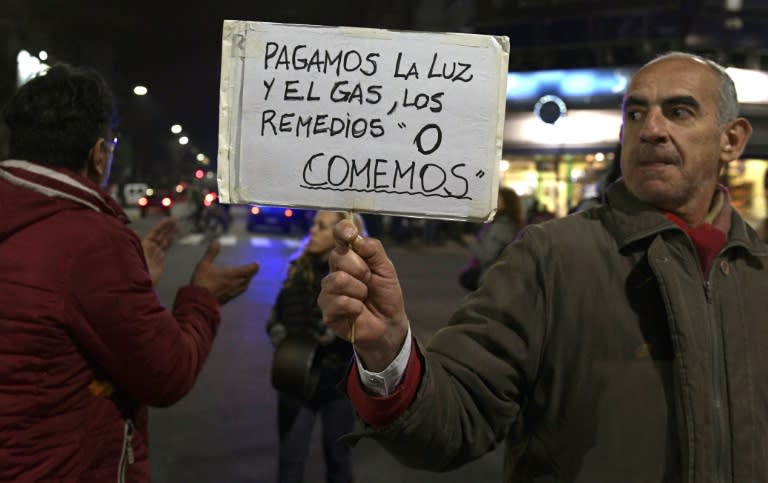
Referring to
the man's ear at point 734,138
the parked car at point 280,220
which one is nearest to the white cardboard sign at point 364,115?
the man's ear at point 734,138

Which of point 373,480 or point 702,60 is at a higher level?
point 702,60

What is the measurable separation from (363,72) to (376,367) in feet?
2.02

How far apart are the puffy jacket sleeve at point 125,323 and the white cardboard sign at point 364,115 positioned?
1.54ft

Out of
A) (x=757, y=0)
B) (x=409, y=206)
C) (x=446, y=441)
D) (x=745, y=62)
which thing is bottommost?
(x=446, y=441)

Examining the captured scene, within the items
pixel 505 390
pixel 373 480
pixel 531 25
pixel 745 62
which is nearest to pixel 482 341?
pixel 505 390

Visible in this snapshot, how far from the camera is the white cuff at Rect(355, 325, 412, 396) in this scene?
152cm

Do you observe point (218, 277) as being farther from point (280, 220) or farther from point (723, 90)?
point (280, 220)

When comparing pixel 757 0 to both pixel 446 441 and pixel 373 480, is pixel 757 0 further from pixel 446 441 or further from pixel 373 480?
pixel 446 441

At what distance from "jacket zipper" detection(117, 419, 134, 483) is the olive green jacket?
31.3 inches

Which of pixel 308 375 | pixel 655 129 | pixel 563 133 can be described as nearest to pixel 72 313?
pixel 655 129

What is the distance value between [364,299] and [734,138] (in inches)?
46.4

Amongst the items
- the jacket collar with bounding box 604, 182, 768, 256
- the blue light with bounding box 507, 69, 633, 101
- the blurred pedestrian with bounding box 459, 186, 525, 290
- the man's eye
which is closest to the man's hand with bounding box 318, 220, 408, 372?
the jacket collar with bounding box 604, 182, 768, 256

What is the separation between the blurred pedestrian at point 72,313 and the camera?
182 centimetres

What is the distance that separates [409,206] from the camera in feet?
5.33
